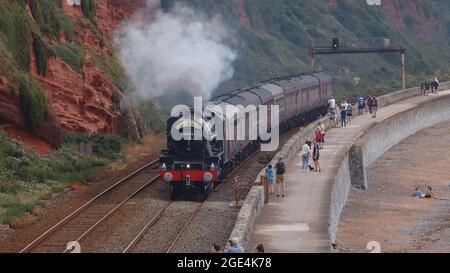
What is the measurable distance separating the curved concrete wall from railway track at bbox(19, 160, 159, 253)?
6.62 metres

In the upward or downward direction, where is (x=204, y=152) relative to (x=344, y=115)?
downward

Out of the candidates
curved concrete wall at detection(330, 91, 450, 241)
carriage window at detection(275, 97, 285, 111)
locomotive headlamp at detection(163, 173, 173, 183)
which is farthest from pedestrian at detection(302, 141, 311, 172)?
carriage window at detection(275, 97, 285, 111)

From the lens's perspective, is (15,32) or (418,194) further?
(418,194)

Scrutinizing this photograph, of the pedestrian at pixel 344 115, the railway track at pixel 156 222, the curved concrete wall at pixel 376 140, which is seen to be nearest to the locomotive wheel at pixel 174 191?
the railway track at pixel 156 222

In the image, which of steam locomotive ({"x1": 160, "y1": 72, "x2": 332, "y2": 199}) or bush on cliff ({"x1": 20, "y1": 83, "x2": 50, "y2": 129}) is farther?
bush on cliff ({"x1": 20, "y1": 83, "x2": 50, "y2": 129})

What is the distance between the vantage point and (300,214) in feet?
84.6

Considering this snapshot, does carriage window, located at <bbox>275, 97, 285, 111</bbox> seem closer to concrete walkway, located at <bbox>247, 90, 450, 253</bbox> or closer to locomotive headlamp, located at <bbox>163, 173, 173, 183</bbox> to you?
concrete walkway, located at <bbox>247, 90, 450, 253</bbox>

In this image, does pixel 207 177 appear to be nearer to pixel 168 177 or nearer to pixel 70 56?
pixel 168 177

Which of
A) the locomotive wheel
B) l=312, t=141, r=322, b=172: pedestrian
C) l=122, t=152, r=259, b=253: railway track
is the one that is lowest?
l=122, t=152, r=259, b=253: railway track

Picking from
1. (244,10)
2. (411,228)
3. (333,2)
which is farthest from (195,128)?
(333,2)

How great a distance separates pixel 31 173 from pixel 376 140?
21.3 meters

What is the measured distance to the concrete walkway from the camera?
2242 cm

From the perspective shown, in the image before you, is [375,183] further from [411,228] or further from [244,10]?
[244,10]

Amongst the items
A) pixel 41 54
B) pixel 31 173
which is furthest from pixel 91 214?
pixel 41 54
